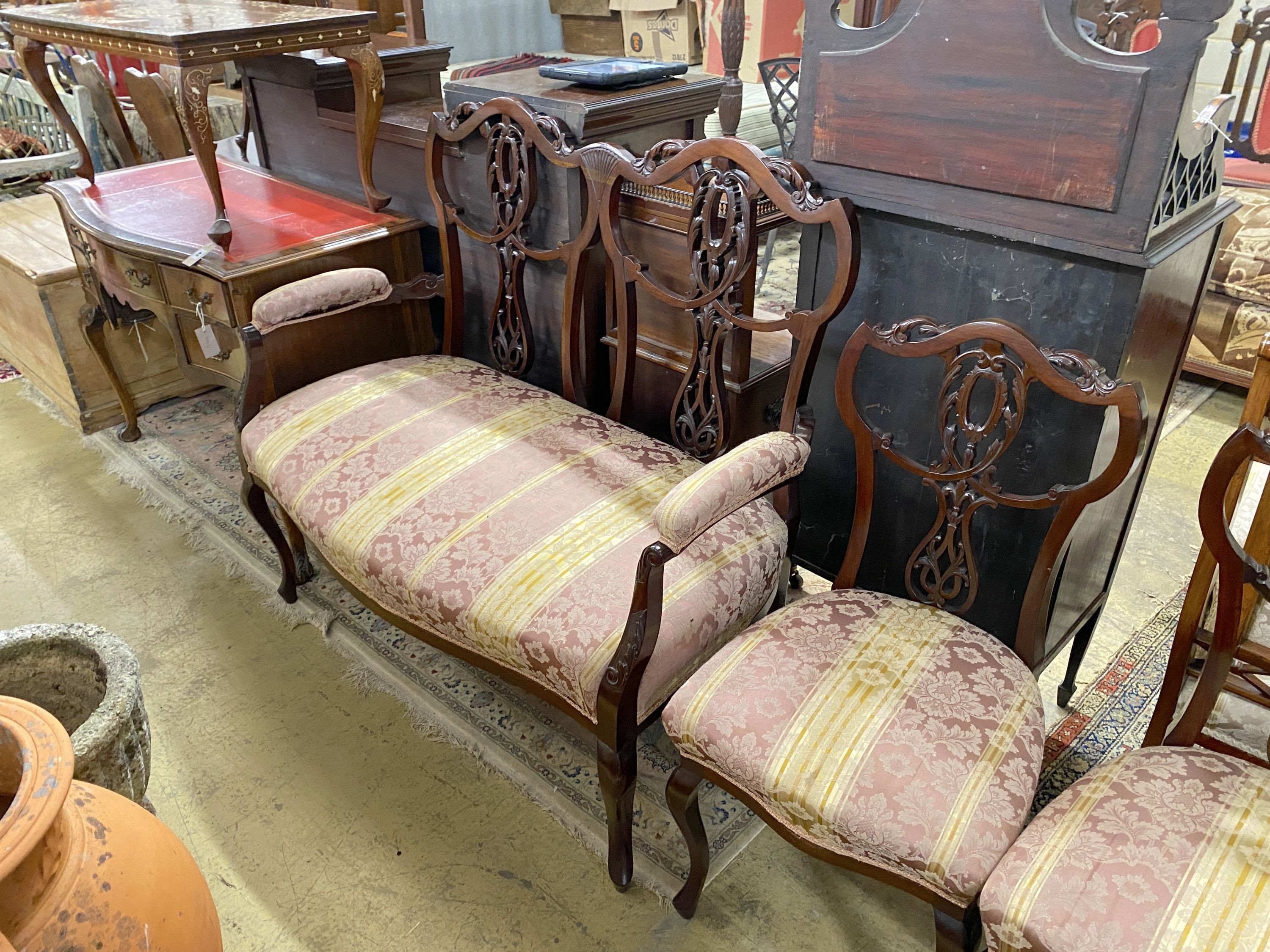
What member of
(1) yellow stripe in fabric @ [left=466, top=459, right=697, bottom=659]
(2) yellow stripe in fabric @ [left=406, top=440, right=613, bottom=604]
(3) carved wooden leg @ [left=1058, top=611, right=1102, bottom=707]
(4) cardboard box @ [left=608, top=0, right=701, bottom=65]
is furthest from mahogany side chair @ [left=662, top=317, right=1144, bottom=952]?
(4) cardboard box @ [left=608, top=0, right=701, bottom=65]

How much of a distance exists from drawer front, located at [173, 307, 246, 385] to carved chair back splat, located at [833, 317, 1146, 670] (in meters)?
1.53

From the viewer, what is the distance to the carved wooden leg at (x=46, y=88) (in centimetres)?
235

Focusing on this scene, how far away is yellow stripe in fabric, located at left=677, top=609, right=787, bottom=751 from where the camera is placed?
1.25m

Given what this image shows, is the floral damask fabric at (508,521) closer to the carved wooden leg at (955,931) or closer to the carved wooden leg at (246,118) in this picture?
the carved wooden leg at (955,931)

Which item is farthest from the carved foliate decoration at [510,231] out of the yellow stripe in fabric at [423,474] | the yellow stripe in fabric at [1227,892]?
the yellow stripe in fabric at [1227,892]

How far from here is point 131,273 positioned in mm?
2205

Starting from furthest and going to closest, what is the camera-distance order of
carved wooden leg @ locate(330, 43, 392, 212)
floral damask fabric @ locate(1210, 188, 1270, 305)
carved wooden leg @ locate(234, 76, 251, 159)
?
floral damask fabric @ locate(1210, 188, 1270, 305)
carved wooden leg @ locate(234, 76, 251, 159)
carved wooden leg @ locate(330, 43, 392, 212)

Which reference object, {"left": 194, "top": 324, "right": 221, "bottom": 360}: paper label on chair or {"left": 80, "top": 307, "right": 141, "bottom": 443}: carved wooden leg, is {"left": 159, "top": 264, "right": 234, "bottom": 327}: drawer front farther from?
{"left": 80, "top": 307, "right": 141, "bottom": 443}: carved wooden leg

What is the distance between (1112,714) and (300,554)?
1.91 m

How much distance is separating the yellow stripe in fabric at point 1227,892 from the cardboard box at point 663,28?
4.72m

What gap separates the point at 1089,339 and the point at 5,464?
9.92ft

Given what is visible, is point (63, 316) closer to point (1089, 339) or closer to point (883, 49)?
point (883, 49)

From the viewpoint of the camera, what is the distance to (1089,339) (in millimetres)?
1345

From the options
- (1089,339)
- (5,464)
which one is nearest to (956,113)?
(1089,339)
